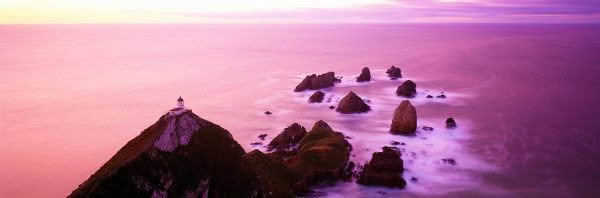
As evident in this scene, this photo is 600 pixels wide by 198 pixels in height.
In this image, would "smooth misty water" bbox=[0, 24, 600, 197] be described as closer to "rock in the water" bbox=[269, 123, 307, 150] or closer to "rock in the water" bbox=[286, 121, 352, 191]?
"rock in the water" bbox=[286, 121, 352, 191]

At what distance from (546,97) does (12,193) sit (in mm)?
77760

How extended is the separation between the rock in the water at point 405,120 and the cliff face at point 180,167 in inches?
1078

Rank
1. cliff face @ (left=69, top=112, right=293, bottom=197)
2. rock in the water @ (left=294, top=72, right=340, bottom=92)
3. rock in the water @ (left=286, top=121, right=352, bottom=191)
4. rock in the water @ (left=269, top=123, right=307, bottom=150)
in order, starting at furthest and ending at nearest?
rock in the water @ (left=294, top=72, right=340, bottom=92) → rock in the water @ (left=269, top=123, right=307, bottom=150) → rock in the water @ (left=286, top=121, right=352, bottom=191) → cliff face @ (left=69, top=112, right=293, bottom=197)

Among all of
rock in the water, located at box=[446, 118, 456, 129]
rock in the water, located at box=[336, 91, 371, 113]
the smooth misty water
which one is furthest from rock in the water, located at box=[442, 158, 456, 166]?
rock in the water, located at box=[336, 91, 371, 113]

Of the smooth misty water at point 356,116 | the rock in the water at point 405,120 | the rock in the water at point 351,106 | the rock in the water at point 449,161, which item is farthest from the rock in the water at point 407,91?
the rock in the water at point 449,161

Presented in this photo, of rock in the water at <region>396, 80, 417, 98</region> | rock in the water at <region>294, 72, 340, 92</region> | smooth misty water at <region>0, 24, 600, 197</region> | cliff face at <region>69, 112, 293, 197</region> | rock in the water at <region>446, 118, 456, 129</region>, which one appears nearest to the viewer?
cliff face at <region>69, 112, 293, 197</region>

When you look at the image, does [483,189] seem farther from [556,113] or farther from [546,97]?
[546,97]

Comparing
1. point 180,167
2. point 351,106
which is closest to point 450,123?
point 351,106

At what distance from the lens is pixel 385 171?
131ft

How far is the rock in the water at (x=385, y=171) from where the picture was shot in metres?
38.3

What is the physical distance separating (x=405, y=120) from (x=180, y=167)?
108 feet

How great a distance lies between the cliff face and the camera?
24.2 meters

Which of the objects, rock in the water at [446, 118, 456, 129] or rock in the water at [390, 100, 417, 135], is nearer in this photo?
rock in the water at [390, 100, 417, 135]

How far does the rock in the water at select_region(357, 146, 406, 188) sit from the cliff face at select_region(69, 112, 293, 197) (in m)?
12.0
